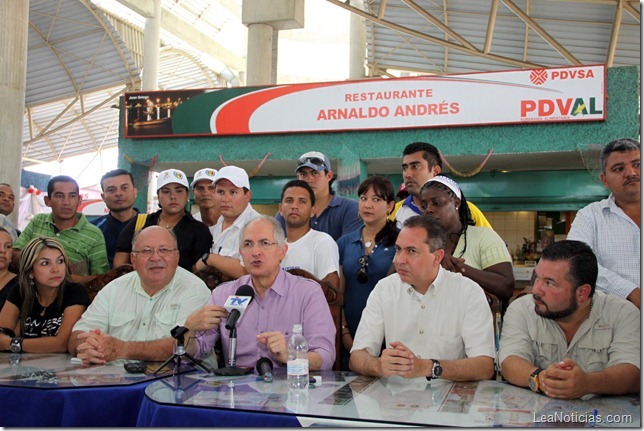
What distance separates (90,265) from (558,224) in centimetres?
748

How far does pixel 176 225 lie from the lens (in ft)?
14.2

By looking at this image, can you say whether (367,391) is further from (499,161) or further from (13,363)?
(499,161)

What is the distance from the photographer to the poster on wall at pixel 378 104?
7422 millimetres

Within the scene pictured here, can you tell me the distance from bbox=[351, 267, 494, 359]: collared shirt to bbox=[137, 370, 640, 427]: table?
0.29 metres

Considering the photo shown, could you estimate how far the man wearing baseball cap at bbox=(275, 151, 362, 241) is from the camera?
14.3 ft

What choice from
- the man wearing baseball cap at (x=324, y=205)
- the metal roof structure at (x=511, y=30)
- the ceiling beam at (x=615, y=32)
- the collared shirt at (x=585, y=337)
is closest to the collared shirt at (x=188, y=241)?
the man wearing baseball cap at (x=324, y=205)

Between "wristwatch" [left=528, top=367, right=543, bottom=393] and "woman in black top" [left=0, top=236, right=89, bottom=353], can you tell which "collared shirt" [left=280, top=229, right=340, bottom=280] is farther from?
"wristwatch" [left=528, top=367, right=543, bottom=393]

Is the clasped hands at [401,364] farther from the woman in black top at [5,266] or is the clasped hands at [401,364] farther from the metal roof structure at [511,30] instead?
the metal roof structure at [511,30]

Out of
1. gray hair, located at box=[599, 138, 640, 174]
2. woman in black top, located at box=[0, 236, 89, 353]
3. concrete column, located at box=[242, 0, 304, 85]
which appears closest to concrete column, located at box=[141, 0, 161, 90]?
concrete column, located at box=[242, 0, 304, 85]

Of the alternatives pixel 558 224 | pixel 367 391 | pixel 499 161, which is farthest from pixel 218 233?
pixel 558 224

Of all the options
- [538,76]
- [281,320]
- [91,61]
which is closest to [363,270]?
[281,320]

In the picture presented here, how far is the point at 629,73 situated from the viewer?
7.29 metres

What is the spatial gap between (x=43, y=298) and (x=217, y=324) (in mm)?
1366

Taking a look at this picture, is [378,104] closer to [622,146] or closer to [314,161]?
[314,161]
